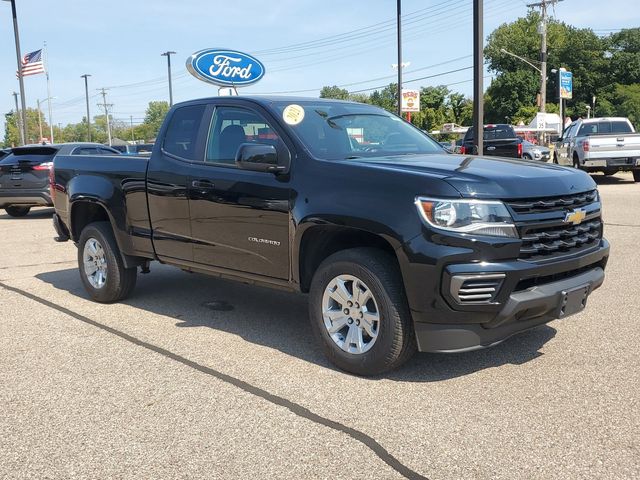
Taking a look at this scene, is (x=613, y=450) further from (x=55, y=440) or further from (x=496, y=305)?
(x=55, y=440)

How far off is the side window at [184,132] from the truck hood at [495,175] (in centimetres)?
170

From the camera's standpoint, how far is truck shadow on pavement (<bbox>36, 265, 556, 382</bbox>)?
4.49 metres

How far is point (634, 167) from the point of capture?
17.2 metres

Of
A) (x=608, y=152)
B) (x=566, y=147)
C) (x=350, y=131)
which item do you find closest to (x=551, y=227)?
(x=350, y=131)

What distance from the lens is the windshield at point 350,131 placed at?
480 centimetres

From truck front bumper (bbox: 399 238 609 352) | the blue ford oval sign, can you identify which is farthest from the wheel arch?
the blue ford oval sign

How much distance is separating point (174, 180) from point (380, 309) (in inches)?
93.7

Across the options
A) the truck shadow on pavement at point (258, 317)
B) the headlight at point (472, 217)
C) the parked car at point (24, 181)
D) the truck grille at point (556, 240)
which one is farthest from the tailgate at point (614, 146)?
the headlight at point (472, 217)

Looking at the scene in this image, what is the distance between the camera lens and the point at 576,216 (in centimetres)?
415

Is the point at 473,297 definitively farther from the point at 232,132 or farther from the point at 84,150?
the point at 84,150

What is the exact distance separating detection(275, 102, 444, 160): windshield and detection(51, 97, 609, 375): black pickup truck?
0.02 m

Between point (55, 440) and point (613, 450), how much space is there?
9.41ft

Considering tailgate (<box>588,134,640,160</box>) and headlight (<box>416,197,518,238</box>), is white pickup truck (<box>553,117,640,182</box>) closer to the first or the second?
tailgate (<box>588,134,640,160</box>)

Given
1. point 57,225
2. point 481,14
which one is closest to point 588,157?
point 481,14
